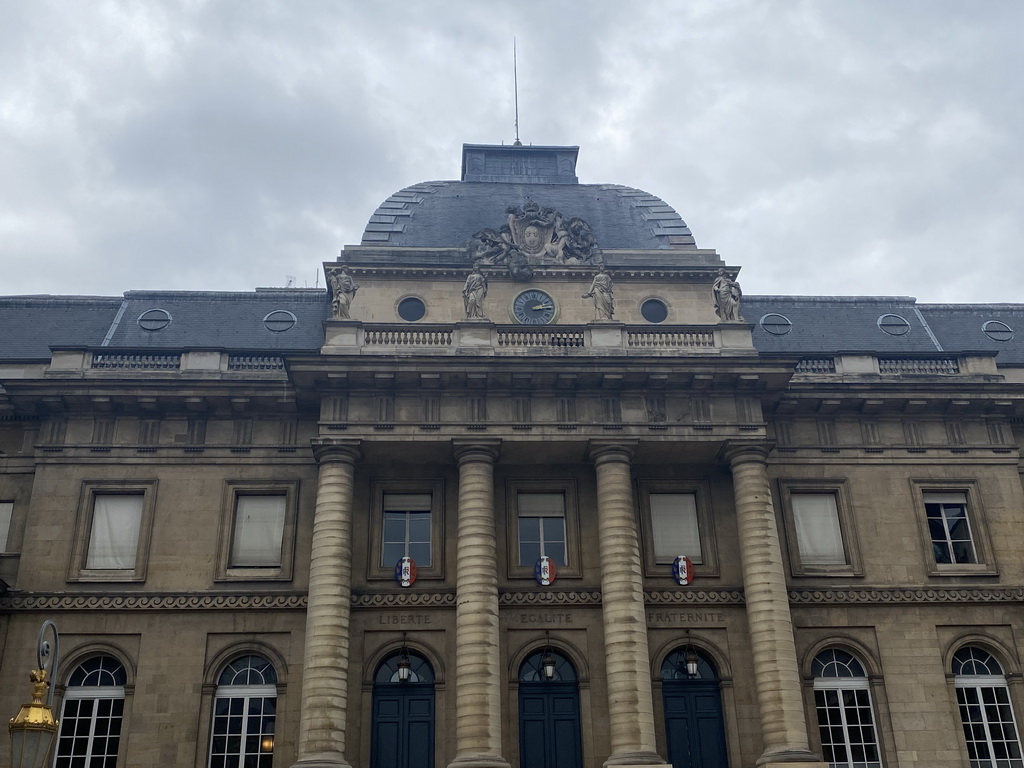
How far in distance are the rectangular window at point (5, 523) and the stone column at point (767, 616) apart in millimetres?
19553

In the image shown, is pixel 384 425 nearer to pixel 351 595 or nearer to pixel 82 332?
pixel 351 595

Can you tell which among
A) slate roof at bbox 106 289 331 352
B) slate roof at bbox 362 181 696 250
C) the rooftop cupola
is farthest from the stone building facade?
the rooftop cupola

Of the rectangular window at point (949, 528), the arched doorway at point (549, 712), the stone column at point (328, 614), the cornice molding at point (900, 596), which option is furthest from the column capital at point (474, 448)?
the rectangular window at point (949, 528)

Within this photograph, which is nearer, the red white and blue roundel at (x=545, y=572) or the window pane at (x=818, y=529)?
the red white and blue roundel at (x=545, y=572)

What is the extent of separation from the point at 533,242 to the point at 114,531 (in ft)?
49.2

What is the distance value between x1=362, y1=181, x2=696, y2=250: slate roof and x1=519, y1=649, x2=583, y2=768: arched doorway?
1390 cm

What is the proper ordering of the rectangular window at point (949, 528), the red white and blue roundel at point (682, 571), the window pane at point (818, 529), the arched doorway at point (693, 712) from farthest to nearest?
1. the rectangular window at point (949, 528)
2. the window pane at point (818, 529)
3. the red white and blue roundel at point (682, 571)
4. the arched doorway at point (693, 712)

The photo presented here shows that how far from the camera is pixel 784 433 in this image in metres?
29.2

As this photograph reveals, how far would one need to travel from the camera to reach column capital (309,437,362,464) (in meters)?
26.3

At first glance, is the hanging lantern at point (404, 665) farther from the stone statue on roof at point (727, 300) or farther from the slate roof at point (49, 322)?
the slate roof at point (49, 322)

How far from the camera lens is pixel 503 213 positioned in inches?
1377

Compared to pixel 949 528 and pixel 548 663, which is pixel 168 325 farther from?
pixel 949 528

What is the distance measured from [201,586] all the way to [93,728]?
164 inches

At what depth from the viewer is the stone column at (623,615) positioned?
2383 centimetres
